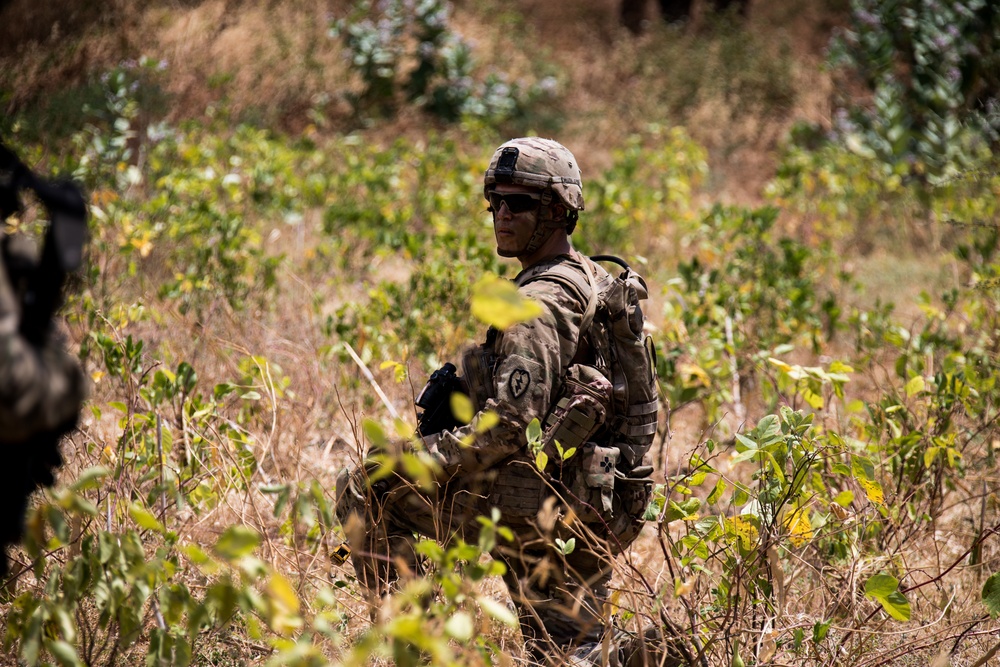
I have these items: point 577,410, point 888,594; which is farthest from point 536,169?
point 888,594

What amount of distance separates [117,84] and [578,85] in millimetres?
7981

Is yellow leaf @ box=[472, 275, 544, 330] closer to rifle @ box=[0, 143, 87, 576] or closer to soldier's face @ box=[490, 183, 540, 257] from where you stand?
rifle @ box=[0, 143, 87, 576]

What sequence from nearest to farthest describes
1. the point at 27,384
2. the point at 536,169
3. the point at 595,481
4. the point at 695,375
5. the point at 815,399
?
the point at 27,384, the point at 595,481, the point at 536,169, the point at 815,399, the point at 695,375

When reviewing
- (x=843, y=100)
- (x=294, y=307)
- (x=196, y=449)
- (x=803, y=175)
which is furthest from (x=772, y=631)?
(x=843, y=100)

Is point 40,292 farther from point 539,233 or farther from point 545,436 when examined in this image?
point 539,233

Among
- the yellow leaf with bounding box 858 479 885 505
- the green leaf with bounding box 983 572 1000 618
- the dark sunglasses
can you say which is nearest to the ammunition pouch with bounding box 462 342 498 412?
the dark sunglasses

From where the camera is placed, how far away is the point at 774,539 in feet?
7.95

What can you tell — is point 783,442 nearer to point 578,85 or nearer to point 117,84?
point 117,84

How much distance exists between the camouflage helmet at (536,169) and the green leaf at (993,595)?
1476 mm

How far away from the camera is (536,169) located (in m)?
2.63

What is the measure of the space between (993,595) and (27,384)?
7.57 ft

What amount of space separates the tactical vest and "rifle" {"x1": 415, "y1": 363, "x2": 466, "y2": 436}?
0.33m

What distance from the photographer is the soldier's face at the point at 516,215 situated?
2670 mm

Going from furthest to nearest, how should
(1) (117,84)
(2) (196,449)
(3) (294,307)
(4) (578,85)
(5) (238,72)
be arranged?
(4) (578,85) < (5) (238,72) < (1) (117,84) < (3) (294,307) < (2) (196,449)
